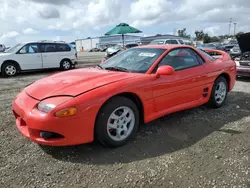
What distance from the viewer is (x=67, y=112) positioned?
8.61ft

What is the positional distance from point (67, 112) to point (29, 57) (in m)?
8.57

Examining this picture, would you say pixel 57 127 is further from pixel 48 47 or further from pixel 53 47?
pixel 53 47

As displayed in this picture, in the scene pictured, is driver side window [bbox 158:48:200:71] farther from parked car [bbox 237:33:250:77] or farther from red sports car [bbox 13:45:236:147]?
parked car [bbox 237:33:250:77]

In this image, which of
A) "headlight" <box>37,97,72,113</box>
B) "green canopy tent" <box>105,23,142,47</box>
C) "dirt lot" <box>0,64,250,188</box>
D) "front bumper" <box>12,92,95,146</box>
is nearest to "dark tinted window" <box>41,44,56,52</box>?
"green canopy tent" <box>105,23,142,47</box>

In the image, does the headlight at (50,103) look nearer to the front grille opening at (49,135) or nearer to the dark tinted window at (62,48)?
the front grille opening at (49,135)

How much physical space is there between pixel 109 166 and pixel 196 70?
7.55 feet

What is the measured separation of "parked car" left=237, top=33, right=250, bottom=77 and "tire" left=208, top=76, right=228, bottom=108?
310 cm

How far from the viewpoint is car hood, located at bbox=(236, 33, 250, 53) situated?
702 cm

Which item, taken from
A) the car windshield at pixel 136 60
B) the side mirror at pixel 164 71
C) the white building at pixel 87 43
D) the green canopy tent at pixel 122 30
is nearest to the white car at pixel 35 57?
the green canopy tent at pixel 122 30

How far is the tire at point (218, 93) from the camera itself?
4.47 m

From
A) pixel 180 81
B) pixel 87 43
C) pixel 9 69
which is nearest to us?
pixel 180 81

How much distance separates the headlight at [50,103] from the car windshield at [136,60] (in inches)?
47.6

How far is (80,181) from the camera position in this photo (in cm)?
245

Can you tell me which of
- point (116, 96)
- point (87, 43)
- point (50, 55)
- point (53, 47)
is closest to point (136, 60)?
point (116, 96)
